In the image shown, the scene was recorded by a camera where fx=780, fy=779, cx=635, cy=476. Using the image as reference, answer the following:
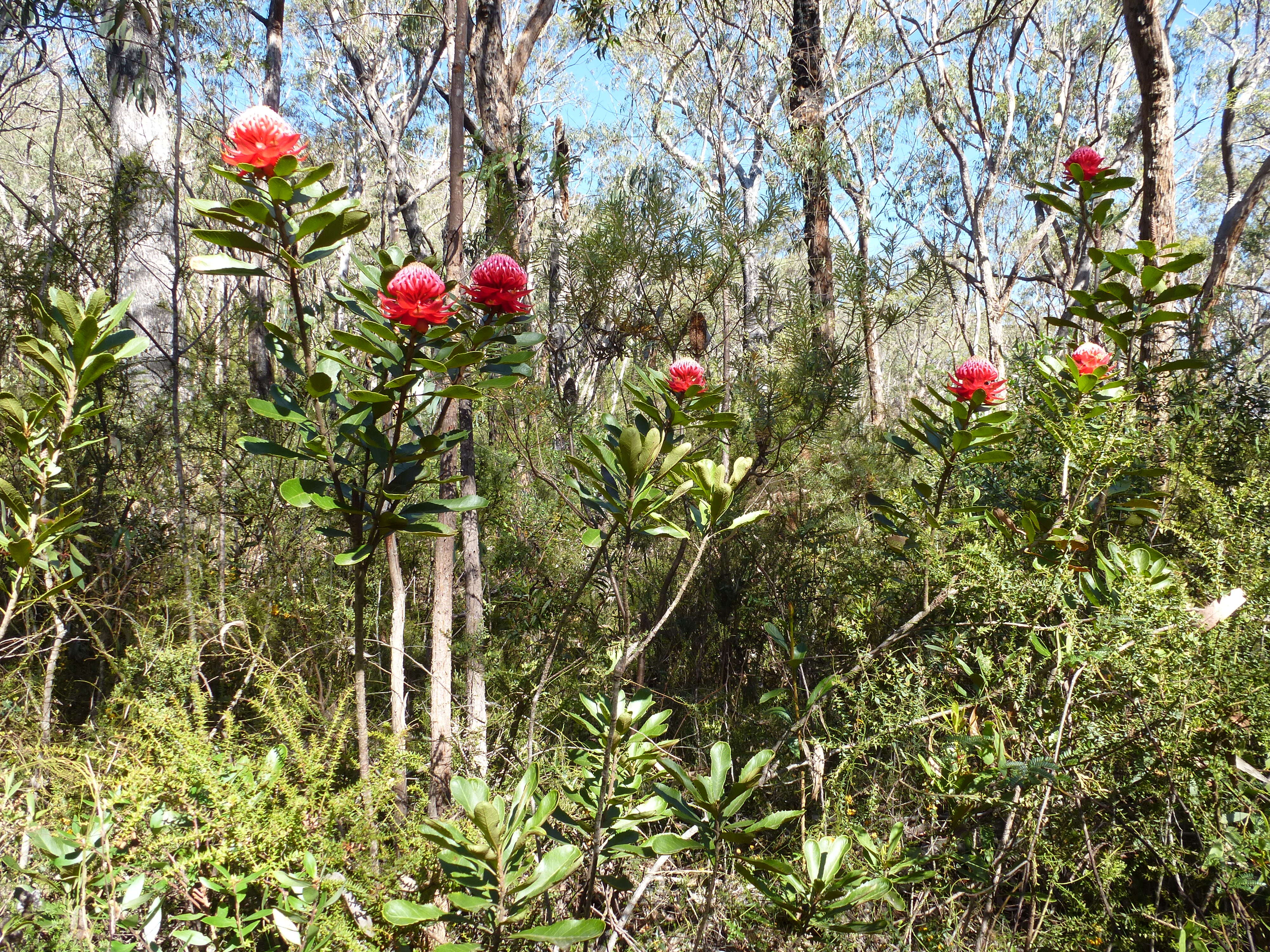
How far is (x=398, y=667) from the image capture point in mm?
1731

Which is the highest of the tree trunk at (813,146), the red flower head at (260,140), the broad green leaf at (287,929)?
the tree trunk at (813,146)

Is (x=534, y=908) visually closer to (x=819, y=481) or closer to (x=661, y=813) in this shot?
(x=661, y=813)

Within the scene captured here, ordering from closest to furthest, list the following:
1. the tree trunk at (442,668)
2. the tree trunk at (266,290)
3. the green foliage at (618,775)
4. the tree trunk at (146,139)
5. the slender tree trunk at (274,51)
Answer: the green foliage at (618,775) → the tree trunk at (442,668) → the tree trunk at (266,290) → the tree trunk at (146,139) → the slender tree trunk at (274,51)

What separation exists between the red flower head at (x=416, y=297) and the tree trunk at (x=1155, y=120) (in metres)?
2.89

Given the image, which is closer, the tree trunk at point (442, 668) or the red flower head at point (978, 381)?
the tree trunk at point (442, 668)

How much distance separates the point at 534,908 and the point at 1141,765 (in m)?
Result: 1.20

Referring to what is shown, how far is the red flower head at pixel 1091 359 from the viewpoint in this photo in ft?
6.40

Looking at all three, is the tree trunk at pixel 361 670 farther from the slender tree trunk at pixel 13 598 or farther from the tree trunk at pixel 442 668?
the slender tree trunk at pixel 13 598

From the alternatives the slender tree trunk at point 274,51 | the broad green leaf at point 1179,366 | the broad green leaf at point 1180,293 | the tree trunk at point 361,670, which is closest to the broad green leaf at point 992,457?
the broad green leaf at point 1179,366

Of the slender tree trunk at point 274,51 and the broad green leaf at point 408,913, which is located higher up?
the slender tree trunk at point 274,51

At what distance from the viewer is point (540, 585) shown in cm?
282

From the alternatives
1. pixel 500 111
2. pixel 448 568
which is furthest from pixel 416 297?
pixel 500 111

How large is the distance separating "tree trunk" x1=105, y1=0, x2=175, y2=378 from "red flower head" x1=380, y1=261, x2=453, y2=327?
9.78 feet

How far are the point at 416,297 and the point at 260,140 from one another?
0.31 m
